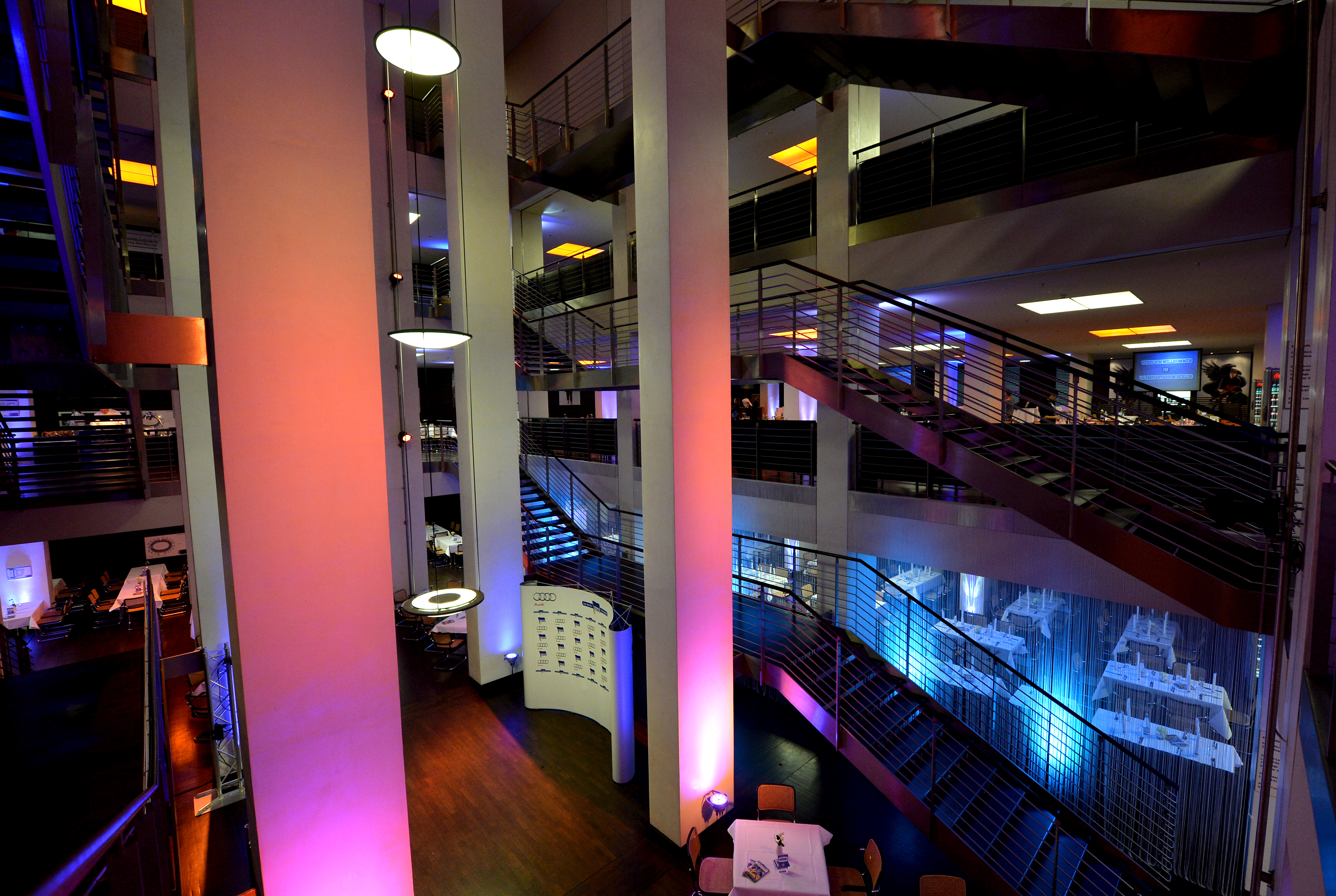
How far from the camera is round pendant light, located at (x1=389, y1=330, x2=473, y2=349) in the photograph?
420cm

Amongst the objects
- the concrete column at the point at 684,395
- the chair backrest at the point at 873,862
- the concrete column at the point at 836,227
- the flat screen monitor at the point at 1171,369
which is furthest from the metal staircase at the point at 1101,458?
the flat screen monitor at the point at 1171,369

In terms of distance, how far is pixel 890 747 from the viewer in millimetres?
4676

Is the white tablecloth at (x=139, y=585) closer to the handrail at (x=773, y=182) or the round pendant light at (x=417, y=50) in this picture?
the round pendant light at (x=417, y=50)

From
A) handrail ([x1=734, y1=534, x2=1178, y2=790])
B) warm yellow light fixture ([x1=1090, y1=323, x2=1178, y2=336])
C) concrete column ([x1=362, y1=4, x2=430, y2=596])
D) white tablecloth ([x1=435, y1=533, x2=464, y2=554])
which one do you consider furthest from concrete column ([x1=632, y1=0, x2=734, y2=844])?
white tablecloth ([x1=435, y1=533, x2=464, y2=554])

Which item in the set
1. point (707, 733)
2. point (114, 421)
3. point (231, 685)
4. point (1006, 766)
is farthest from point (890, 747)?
point (114, 421)

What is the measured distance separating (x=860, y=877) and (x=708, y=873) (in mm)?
1020

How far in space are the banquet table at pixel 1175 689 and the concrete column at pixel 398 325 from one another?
28.4ft

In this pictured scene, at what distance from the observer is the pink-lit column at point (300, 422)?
1850 millimetres

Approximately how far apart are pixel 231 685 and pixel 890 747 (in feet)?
17.0

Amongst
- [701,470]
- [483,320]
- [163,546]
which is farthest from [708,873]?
[163,546]

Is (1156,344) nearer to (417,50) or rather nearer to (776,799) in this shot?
(776,799)

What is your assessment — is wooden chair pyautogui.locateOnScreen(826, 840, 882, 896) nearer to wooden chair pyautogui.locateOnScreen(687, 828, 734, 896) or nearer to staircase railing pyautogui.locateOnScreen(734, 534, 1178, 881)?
wooden chair pyautogui.locateOnScreen(687, 828, 734, 896)

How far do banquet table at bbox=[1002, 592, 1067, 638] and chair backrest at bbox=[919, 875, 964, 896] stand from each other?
3.38 meters

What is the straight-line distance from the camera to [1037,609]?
590 centimetres
